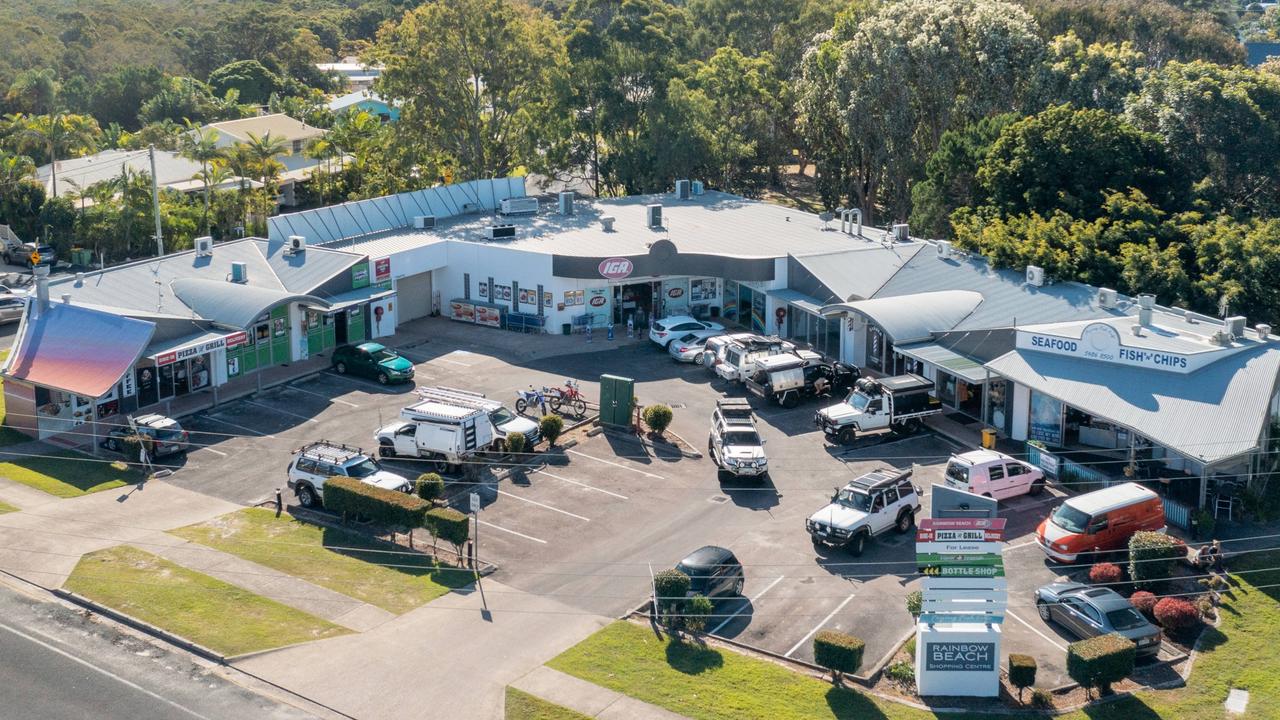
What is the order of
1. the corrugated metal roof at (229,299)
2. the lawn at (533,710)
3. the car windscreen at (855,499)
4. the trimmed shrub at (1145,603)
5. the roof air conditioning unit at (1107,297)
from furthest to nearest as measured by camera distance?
1. the corrugated metal roof at (229,299)
2. the roof air conditioning unit at (1107,297)
3. the car windscreen at (855,499)
4. the trimmed shrub at (1145,603)
5. the lawn at (533,710)

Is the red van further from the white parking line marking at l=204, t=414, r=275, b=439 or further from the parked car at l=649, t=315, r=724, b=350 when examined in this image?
the white parking line marking at l=204, t=414, r=275, b=439

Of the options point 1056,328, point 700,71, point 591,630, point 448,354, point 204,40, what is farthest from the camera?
point 204,40

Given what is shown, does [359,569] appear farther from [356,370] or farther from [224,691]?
[356,370]

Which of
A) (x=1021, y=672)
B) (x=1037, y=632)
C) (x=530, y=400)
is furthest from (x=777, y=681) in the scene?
(x=530, y=400)

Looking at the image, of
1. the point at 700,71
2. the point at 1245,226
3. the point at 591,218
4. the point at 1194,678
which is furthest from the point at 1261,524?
the point at 700,71

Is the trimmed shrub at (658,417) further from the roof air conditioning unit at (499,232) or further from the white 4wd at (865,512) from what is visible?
the roof air conditioning unit at (499,232)

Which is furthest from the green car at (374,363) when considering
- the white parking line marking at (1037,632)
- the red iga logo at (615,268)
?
the white parking line marking at (1037,632)

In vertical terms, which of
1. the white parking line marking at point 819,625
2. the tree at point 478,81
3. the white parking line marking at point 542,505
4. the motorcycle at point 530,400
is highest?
the tree at point 478,81

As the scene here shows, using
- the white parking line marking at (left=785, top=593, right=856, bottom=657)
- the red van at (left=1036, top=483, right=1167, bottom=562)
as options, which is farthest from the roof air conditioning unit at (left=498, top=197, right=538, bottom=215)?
the white parking line marking at (left=785, top=593, right=856, bottom=657)
